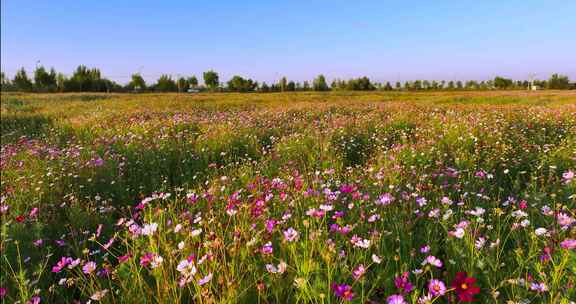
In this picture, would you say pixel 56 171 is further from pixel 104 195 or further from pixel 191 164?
pixel 191 164

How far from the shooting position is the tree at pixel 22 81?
194 feet

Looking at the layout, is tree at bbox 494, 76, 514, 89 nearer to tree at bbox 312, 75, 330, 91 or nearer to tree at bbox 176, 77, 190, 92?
tree at bbox 312, 75, 330, 91

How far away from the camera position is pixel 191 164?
526 cm

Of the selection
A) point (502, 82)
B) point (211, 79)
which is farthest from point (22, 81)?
point (502, 82)

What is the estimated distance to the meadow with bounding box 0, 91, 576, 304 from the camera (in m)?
1.71

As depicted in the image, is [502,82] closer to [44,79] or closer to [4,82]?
[44,79]

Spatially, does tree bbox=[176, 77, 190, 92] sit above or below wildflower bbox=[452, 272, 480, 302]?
above

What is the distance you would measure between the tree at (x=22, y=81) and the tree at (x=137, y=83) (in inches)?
629

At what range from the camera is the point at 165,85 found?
226 feet

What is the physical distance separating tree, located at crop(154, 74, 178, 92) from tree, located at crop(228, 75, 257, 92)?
1128 cm

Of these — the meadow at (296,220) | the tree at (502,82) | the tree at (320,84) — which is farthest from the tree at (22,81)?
the tree at (502,82)

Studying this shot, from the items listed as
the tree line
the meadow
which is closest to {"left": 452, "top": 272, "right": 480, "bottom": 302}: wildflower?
the meadow

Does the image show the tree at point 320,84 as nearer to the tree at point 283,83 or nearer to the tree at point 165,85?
the tree at point 283,83

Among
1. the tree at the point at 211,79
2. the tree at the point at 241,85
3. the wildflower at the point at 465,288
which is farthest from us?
the tree at the point at 211,79
